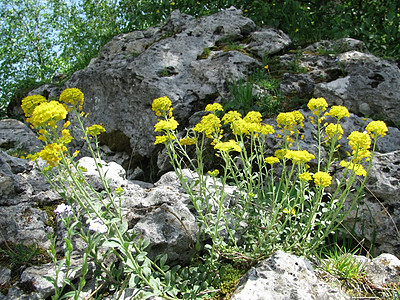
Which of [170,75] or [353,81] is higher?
[170,75]

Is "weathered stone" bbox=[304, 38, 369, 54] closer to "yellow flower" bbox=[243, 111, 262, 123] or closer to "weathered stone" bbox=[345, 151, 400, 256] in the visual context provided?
"weathered stone" bbox=[345, 151, 400, 256]

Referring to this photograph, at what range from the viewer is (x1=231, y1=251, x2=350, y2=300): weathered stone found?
5.80 feet

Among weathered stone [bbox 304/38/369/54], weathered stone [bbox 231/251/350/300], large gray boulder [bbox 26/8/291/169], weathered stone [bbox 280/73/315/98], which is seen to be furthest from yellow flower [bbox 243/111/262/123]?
weathered stone [bbox 304/38/369/54]

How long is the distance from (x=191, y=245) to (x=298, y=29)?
198 inches

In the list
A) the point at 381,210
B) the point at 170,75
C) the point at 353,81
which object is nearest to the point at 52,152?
the point at 381,210

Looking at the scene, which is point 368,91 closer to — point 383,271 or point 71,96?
point 383,271

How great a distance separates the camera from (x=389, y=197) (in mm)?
2869

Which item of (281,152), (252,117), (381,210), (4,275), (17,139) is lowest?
(381,210)

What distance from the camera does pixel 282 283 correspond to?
1821 millimetres

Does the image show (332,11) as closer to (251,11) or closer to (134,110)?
(251,11)

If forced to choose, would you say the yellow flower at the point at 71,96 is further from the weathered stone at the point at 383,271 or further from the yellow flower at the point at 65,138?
the weathered stone at the point at 383,271

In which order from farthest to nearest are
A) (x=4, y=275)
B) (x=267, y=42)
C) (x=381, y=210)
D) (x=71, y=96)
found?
(x=267, y=42) < (x=381, y=210) < (x=4, y=275) < (x=71, y=96)

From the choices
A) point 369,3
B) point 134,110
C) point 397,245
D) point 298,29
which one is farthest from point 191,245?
point 369,3

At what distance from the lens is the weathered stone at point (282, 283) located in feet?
5.80
